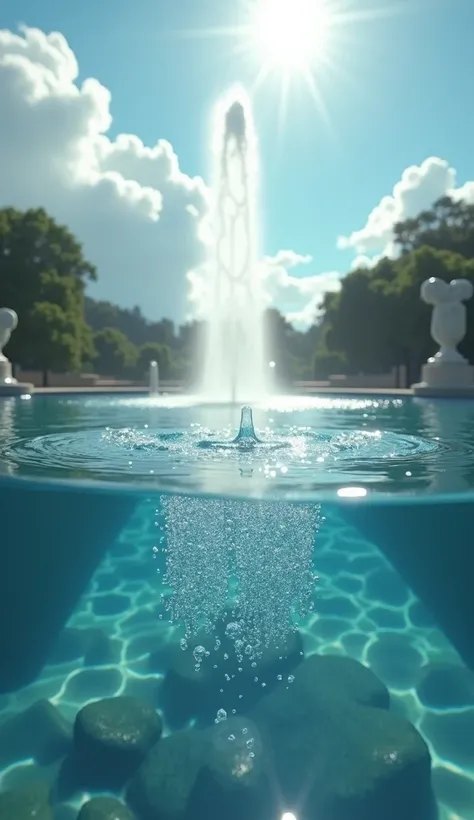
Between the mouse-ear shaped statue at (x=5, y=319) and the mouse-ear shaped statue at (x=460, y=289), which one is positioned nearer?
the mouse-ear shaped statue at (x=460, y=289)

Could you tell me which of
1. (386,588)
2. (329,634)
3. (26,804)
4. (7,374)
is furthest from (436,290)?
(26,804)

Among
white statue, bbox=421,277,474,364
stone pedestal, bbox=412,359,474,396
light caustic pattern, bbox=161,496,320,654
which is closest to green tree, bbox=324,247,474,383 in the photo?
white statue, bbox=421,277,474,364

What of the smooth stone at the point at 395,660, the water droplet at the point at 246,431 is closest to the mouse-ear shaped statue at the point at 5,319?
the water droplet at the point at 246,431

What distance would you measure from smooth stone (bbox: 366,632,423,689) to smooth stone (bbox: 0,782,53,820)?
2.47 metres

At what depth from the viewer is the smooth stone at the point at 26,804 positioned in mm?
4270

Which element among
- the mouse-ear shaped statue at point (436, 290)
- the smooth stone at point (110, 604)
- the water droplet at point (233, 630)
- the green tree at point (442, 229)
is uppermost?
the green tree at point (442, 229)

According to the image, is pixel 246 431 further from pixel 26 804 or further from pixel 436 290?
pixel 436 290

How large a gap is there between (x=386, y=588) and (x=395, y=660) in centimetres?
63

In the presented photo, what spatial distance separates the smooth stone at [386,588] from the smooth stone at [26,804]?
9.43ft

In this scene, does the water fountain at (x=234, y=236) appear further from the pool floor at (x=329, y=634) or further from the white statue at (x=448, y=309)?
the pool floor at (x=329, y=634)

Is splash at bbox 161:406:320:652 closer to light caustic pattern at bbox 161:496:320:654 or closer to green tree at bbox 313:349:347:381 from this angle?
light caustic pattern at bbox 161:496:320:654

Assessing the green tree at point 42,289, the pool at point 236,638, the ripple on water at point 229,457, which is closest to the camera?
the pool at point 236,638

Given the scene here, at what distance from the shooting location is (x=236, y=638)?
5648mm

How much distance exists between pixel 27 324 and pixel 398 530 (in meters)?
26.4
